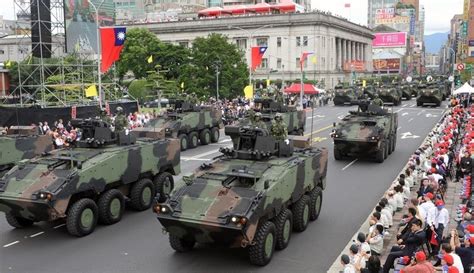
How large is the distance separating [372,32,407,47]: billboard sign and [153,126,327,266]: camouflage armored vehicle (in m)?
128

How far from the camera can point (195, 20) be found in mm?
91812

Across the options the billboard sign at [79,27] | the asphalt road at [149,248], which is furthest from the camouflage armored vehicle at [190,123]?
the billboard sign at [79,27]

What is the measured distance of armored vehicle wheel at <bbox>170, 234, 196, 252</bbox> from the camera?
1094cm

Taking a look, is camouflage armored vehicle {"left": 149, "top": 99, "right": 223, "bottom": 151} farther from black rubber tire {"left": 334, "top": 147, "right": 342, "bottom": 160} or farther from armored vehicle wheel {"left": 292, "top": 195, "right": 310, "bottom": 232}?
armored vehicle wheel {"left": 292, "top": 195, "right": 310, "bottom": 232}

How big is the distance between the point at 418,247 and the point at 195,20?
281 feet

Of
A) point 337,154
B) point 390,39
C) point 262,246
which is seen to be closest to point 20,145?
point 262,246

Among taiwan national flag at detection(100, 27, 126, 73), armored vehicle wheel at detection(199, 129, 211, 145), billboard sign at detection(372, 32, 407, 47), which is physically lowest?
armored vehicle wheel at detection(199, 129, 211, 145)

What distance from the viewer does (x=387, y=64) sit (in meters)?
135

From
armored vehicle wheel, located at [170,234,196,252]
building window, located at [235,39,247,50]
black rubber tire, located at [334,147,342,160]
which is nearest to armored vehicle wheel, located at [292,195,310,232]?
armored vehicle wheel, located at [170,234,196,252]

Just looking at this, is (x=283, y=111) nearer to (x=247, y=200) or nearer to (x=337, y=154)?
(x=337, y=154)

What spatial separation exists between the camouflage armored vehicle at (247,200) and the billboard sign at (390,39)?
128 metres

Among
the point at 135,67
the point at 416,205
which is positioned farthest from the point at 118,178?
the point at 135,67

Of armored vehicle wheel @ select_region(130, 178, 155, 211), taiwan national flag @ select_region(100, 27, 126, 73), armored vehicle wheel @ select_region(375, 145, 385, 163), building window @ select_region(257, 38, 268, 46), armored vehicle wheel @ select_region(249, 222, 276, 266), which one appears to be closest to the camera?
armored vehicle wheel @ select_region(249, 222, 276, 266)

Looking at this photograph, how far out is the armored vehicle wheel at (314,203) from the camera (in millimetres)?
13102
